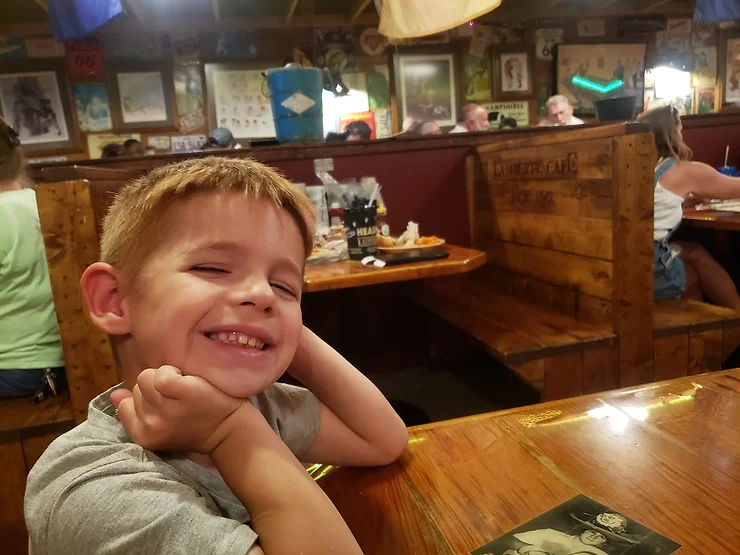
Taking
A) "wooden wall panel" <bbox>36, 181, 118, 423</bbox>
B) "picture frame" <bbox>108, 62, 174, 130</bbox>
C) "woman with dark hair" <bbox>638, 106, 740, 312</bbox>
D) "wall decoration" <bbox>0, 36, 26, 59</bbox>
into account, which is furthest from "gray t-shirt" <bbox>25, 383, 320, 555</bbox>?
"wall decoration" <bbox>0, 36, 26, 59</bbox>

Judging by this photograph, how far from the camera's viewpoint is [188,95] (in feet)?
18.6

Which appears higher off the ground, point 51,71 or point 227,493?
point 51,71

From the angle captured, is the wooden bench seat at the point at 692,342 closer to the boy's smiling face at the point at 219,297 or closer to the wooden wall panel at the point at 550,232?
the wooden wall panel at the point at 550,232

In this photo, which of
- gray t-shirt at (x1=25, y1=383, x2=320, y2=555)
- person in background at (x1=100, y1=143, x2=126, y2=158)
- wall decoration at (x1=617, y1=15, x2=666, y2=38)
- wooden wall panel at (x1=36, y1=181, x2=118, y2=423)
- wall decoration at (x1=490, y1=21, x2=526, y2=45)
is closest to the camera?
gray t-shirt at (x1=25, y1=383, x2=320, y2=555)

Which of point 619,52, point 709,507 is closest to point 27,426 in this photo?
point 709,507

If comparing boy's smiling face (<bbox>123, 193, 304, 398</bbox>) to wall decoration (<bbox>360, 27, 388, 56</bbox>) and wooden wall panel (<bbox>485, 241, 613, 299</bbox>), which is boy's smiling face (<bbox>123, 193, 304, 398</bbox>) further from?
wall decoration (<bbox>360, 27, 388, 56</bbox>)

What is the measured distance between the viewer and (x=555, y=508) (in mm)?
730

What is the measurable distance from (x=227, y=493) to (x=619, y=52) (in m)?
6.87

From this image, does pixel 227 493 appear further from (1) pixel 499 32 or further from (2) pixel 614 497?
(1) pixel 499 32

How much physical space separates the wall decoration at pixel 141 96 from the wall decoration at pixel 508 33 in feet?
11.0

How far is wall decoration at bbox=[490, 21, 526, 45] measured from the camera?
6098 mm

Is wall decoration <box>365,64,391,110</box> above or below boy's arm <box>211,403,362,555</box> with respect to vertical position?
above

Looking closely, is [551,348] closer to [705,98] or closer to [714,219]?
[714,219]

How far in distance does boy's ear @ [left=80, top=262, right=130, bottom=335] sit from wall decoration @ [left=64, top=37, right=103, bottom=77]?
5547mm
